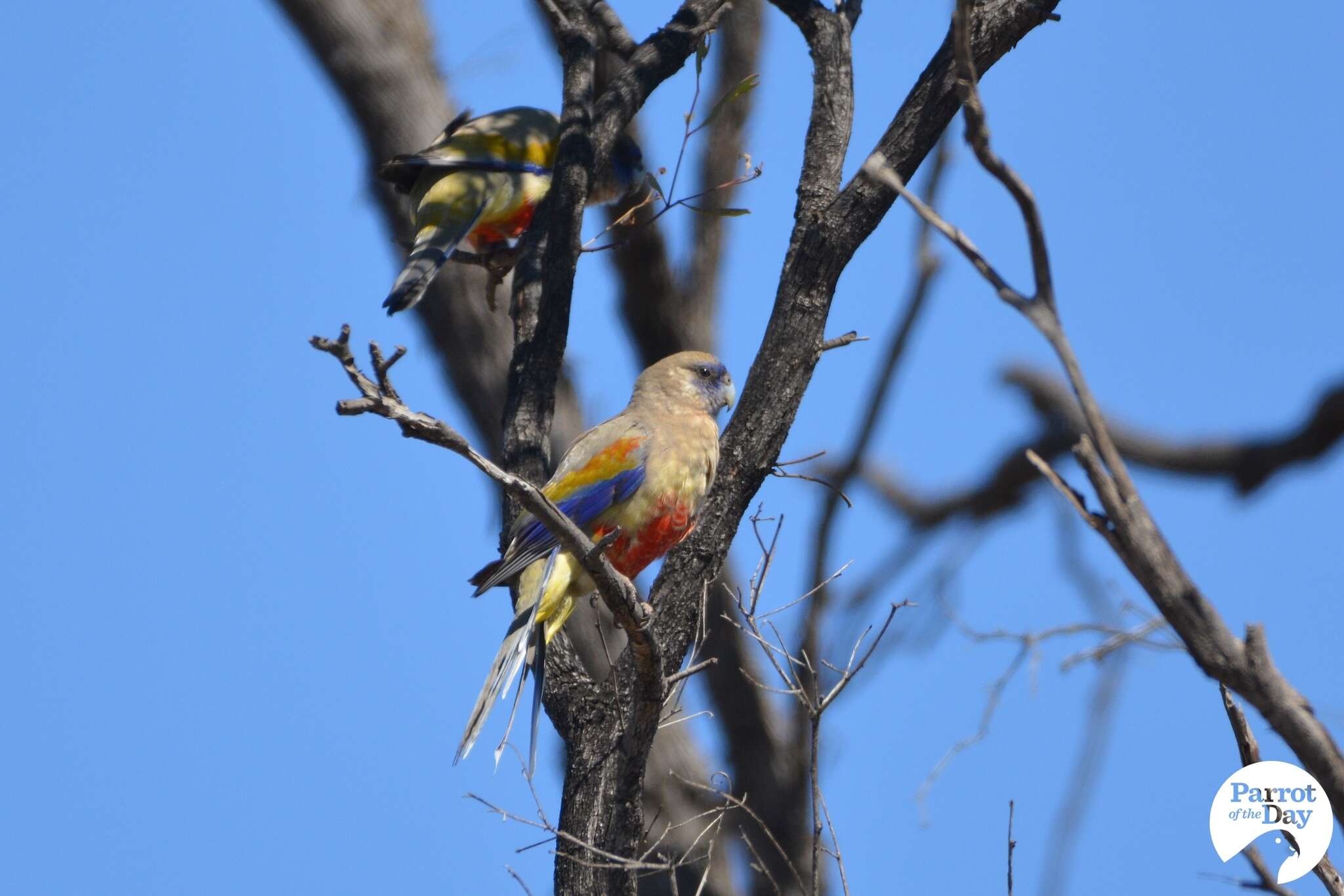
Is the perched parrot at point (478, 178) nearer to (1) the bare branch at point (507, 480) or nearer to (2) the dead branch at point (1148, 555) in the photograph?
(1) the bare branch at point (507, 480)

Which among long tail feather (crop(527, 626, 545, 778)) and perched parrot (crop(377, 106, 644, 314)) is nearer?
long tail feather (crop(527, 626, 545, 778))

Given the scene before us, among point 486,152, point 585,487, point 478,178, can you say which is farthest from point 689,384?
point 486,152

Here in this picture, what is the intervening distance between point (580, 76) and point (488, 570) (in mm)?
2273

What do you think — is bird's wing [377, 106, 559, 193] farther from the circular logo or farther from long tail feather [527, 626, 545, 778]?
the circular logo

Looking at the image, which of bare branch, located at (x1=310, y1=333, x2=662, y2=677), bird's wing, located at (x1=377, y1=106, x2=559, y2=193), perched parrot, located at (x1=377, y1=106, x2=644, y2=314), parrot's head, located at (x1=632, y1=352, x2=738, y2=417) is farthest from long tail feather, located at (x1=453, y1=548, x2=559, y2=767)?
bird's wing, located at (x1=377, y1=106, x2=559, y2=193)

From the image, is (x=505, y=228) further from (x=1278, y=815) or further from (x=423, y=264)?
(x=1278, y=815)

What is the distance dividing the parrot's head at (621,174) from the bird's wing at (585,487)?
9.91ft

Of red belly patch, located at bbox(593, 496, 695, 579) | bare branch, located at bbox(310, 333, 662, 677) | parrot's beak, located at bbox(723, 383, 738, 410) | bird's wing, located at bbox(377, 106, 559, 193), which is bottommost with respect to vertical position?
bare branch, located at bbox(310, 333, 662, 677)

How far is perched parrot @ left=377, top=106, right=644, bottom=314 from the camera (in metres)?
5.80

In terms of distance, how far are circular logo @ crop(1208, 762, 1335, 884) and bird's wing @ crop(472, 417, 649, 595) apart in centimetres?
214

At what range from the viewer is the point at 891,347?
655cm

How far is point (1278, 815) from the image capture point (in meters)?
2.99

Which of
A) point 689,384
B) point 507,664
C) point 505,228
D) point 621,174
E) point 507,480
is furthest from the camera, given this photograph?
point 621,174

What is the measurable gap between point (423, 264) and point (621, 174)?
2468mm
